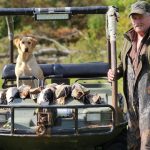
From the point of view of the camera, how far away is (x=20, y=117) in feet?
16.6

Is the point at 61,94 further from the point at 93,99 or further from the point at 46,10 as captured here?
the point at 46,10

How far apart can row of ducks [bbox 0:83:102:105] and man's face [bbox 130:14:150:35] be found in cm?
78

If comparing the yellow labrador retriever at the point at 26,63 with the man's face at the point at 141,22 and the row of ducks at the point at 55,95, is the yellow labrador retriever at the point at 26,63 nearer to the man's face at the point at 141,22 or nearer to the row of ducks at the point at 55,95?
the row of ducks at the point at 55,95

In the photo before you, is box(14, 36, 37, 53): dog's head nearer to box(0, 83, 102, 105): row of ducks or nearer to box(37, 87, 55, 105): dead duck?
box(0, 83, 102, 105): row of ducks

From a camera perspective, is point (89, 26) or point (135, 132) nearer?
point (135, 132)

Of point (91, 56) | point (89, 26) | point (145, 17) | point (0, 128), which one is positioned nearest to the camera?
point (145, 17)

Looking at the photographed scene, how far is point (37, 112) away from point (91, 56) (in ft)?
40.0

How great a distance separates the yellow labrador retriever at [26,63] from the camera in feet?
21.1

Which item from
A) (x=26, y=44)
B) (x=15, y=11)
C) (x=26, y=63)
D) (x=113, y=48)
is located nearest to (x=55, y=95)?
(x=113, y=48)

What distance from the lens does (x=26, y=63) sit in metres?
6.69

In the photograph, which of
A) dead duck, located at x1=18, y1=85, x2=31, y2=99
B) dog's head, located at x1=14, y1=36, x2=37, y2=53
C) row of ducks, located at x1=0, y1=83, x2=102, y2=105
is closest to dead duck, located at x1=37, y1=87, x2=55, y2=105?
row of ducks, located at x1=0, y1=83, x2=102, y2=105

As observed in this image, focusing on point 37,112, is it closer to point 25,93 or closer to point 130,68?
point 25,93

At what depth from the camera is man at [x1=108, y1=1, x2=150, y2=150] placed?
460 cm

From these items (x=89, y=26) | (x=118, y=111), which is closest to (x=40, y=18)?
(x=118, y=111)
